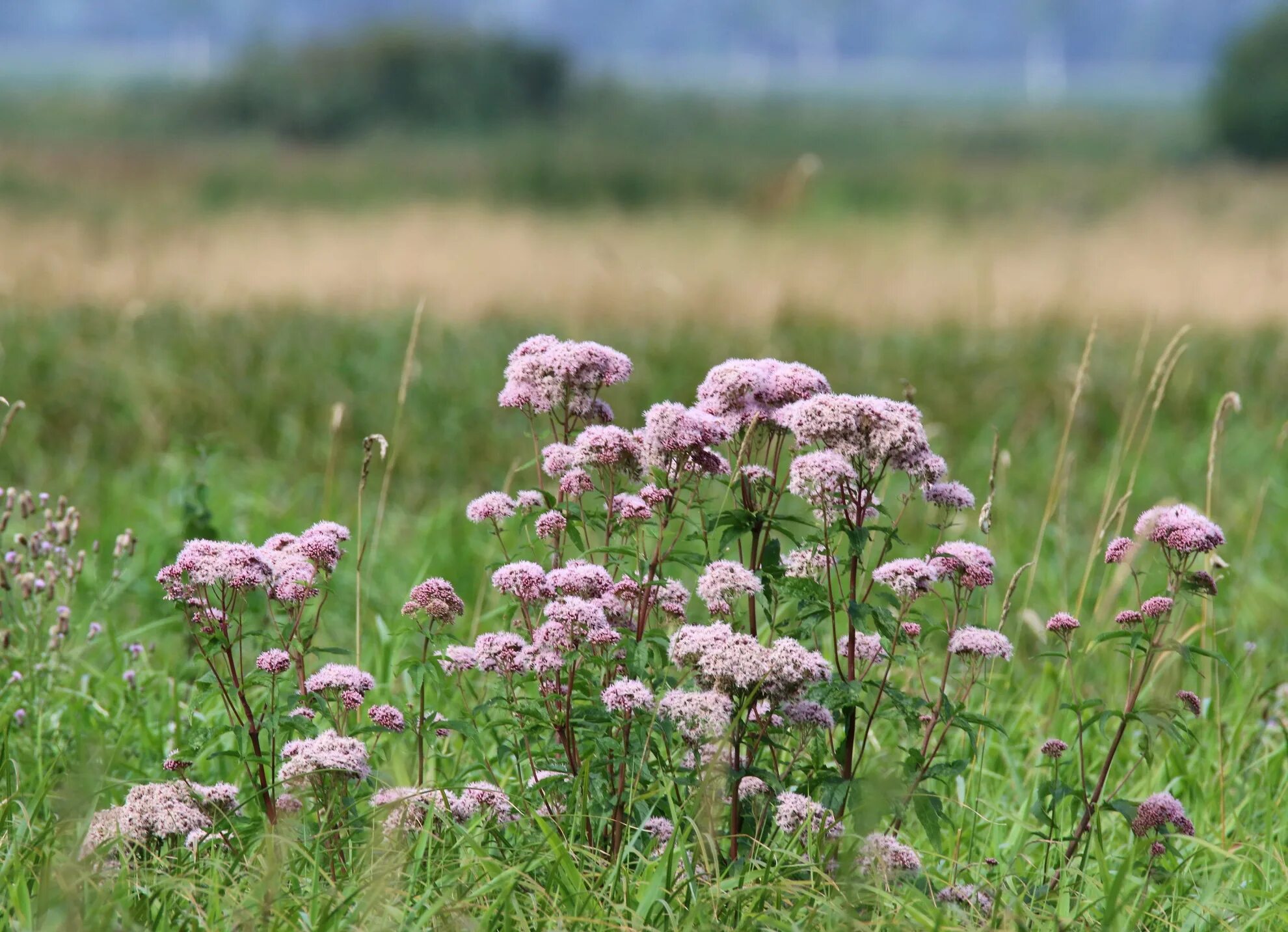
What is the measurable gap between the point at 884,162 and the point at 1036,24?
3970 inches

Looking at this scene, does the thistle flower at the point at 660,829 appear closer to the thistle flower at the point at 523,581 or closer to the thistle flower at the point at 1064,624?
the thistle flower at the point at 523,581

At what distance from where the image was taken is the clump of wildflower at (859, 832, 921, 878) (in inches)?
82.1

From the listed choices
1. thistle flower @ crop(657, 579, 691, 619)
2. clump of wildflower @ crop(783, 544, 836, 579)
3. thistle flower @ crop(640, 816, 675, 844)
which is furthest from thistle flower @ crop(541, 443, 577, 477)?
thistle flower @ crop(640, 816, 675, 844)

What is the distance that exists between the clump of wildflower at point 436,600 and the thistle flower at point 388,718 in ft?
0.59

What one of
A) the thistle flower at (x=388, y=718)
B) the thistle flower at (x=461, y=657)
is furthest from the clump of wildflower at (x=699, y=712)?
the thistle flower at (x=388, y=718)

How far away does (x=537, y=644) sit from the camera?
6.86ft

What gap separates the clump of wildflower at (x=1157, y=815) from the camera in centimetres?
222

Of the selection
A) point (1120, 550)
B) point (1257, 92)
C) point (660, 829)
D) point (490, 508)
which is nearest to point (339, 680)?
point (490, 508)

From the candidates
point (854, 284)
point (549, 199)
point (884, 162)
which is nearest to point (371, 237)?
point (854, 284)

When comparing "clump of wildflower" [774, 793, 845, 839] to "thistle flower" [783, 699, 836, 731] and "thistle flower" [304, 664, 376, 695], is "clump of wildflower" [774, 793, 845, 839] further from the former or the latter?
"thistle flower" [304, 664, 376, 695]

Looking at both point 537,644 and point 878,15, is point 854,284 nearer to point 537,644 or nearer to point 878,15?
point 537,644

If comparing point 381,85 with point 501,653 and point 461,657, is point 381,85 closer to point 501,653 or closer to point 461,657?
point 461,657

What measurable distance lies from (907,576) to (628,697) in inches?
18.5

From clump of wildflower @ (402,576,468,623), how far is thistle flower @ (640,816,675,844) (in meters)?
0.48
